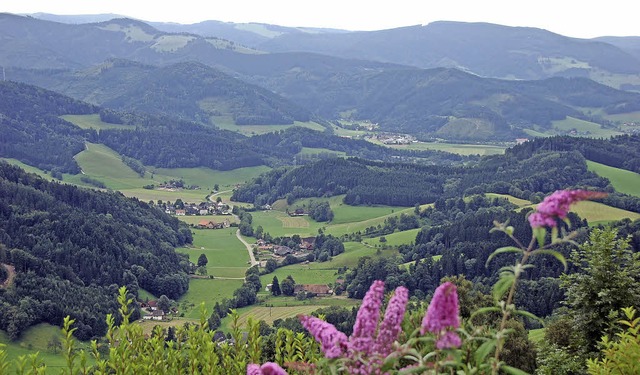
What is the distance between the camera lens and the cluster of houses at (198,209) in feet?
509

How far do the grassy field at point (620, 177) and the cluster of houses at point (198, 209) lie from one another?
98.7 m

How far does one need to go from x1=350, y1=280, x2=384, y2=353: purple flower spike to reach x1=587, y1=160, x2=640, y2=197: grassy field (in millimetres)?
165627

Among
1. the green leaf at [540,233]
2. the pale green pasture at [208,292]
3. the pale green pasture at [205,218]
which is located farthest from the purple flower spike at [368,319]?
the pale green pasture at [205,218]

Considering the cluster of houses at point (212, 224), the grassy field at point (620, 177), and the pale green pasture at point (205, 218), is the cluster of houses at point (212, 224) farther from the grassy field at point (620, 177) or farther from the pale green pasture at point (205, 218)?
the grassy field at point (620, 177)

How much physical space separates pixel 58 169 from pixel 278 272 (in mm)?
112776

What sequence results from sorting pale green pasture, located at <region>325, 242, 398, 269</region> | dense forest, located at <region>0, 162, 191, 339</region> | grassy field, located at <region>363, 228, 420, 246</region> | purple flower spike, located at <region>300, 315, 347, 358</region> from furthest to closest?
grassy field, located at <region>363, 228, 420, 246</region>, pale green pasture, located at <region>325, 242, 398, 269</region>, dense forest, located at <region>0, 162, 191, 339</region>, purple flower spike, located at <region>300, 315, 347, 358</region>

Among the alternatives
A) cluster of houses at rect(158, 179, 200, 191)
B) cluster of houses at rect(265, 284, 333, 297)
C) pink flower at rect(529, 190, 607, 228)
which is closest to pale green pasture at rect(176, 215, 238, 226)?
cluster of houses at rect(158, 179, 200, 191)

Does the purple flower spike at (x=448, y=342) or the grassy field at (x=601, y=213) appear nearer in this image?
the purple flower spike at (x=448, y=342)

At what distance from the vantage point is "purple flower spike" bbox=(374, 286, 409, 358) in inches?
224

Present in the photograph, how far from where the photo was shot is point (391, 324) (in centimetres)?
576

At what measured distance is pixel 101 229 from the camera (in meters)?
113

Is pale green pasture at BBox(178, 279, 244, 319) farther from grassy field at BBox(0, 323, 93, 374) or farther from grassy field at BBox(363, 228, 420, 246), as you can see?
grassy field at BBox(363, 228, 420, 246)

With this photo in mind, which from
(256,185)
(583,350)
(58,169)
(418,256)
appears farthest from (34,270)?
(58,169)

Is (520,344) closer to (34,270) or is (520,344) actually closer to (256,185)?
(34,270)
